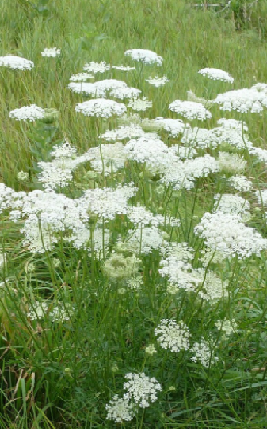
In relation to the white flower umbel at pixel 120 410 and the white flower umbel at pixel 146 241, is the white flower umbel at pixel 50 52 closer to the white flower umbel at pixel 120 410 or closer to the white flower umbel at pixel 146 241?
the white flower umbel at pixel 146 241

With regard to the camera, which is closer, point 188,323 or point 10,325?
point 188,323

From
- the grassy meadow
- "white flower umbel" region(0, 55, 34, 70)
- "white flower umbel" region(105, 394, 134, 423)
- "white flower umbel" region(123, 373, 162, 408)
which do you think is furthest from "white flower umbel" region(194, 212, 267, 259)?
"white flower umbel" region(0, 55, 34, 70)

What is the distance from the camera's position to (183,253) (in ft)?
7.52

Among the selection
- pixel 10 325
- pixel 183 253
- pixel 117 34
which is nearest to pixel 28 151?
pixel 10 325

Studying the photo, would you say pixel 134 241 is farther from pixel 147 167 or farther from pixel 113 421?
pixel 113 421

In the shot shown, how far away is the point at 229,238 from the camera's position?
6.33 feet

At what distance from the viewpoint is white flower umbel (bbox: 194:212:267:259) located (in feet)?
6.31

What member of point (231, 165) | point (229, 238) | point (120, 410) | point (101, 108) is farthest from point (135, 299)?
point (101, 108)

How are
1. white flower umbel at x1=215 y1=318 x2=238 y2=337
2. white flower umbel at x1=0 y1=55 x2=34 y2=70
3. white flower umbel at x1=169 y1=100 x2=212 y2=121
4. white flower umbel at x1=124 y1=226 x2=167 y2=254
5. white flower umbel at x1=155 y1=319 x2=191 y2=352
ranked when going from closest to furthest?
white flower umbel at x1=155 y1=319 x2=191 y2=352, white flower umbel at x1=215 y1=318 x2=238 y2=337, white flower umbel at x1=124 y1=226 x2=167 y2=254, white flower umbel at x1=169 y1=100 x2=212 y2=121, white flower umbel at x1=0 y1=55 x2=34 y2=70

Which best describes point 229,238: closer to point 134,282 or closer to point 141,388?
point 134,282

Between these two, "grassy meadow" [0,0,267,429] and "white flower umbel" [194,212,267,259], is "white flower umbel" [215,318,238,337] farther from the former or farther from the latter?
"white flower umbel" [194,212,267,259]

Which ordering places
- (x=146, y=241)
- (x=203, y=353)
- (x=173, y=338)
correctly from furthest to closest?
(x=146, y=241) < (x=203, y=353) < (x=173, y=338)

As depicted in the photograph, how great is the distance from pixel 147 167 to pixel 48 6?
5.20 metres

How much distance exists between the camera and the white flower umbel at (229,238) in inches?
75.7
